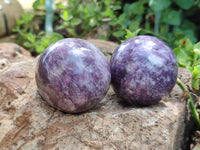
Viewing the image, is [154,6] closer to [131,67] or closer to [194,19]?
[194,19]

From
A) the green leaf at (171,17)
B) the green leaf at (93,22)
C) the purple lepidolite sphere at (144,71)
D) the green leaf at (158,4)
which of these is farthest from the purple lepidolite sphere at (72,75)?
the green leaf at (171,17)

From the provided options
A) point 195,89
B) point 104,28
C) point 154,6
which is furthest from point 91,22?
point 195,89

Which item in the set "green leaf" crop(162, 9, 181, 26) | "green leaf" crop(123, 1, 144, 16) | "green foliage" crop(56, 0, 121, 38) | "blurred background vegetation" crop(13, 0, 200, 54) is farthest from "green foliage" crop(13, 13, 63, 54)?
"green leaf" crop(162, 9, 181, 26)

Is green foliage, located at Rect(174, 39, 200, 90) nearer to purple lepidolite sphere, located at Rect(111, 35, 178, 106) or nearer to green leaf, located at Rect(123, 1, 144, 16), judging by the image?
purple lepidolite sphere, located at Rect(111, 35, 178, 106)

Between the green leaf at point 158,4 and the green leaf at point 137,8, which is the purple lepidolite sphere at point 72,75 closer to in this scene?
the green leaf at point 158,4

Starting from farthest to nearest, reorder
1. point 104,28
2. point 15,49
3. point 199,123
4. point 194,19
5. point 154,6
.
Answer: point 194,19, point 104,28, point 154,6, point 15,49, point 199,123

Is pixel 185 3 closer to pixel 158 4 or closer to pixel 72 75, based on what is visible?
pixel 158 4
